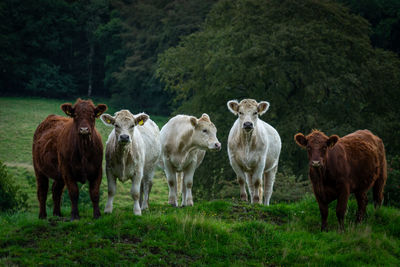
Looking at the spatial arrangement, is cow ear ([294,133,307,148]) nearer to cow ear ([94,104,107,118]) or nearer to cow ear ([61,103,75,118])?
cow ear ([94,104,107,118])

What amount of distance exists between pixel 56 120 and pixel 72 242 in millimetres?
3358

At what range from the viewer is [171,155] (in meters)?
10.7

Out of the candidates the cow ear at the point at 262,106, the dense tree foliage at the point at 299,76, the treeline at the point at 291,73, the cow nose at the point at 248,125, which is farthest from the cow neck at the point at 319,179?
the dense tree foliage at the point at 299,76

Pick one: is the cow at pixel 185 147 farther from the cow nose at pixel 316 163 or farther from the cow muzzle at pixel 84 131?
the cow muzzle at pixel 84 131

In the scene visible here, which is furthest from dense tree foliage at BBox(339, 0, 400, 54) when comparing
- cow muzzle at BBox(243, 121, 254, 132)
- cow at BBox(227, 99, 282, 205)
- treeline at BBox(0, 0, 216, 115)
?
cow muzzle at BBox(243, 121, 254, 132)

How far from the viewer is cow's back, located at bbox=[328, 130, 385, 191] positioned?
822cm

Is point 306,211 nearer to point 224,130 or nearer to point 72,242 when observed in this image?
point 72,242

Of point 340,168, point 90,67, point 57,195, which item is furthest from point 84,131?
point 90,67

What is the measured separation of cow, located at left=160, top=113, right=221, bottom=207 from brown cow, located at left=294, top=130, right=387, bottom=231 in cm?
→ 276

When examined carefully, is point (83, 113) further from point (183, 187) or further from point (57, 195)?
point (183, 187)

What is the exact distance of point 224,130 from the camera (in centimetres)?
1992

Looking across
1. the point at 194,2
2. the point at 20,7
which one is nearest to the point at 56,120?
the point at 194,2

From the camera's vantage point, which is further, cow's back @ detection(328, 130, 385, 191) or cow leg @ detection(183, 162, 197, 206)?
cow leg @ detection(183, 162, 197, 206)

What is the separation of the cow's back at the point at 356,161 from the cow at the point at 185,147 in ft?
9.58
